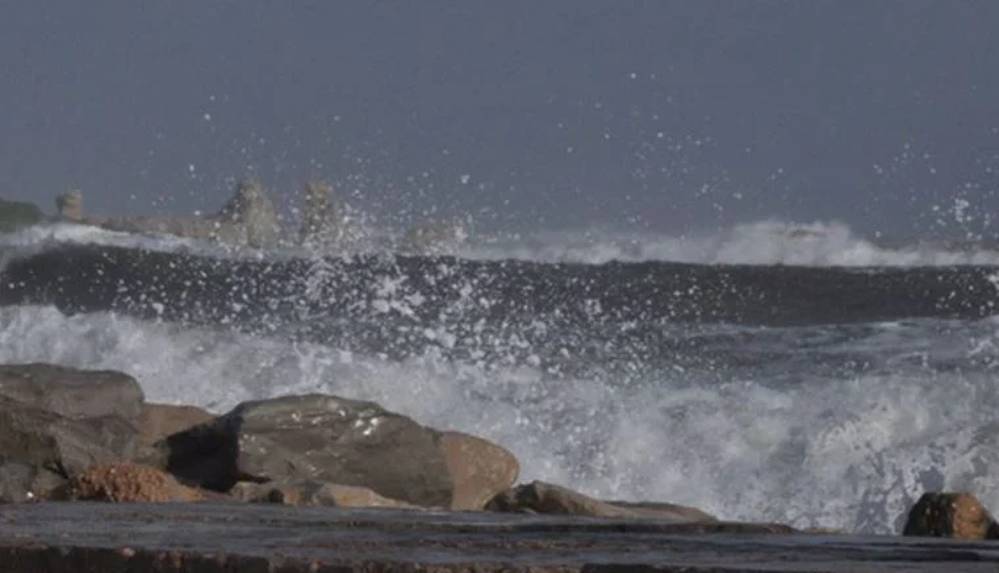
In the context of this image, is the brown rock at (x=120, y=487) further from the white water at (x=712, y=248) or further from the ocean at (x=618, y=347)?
the white water at (x=712, y=248)

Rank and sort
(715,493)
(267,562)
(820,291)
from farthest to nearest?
(820,291) < (715,493) < (267,562)

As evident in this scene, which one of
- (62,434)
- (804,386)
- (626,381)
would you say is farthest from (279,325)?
(62,434)

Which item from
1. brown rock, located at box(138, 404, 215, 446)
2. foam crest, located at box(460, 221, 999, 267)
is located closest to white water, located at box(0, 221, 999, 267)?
foam crest, located at box(460, 221, 999, 267)

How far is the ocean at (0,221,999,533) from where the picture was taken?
14078 mm

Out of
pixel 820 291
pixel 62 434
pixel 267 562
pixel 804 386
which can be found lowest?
pixel 267 562

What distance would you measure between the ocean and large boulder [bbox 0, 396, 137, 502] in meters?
4.08

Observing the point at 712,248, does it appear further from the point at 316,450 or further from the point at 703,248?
the point at 316,450

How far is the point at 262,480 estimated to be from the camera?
10.4 meters

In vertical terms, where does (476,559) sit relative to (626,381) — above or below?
below

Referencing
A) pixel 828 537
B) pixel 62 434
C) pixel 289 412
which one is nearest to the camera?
pixel 828 537

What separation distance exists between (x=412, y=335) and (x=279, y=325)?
1429 mm

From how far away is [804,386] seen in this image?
16234mm

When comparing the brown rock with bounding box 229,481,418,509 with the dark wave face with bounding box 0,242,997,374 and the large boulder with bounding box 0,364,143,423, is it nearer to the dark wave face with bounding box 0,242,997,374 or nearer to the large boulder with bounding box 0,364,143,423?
the large boulder with bounding box 0,364,143,423

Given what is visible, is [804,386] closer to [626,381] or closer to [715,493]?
[626,381]
